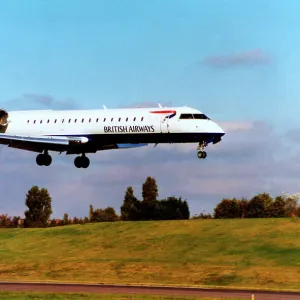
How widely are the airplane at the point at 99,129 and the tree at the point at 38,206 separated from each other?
74.5m

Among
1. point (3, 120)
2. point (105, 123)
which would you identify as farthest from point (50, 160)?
point (105, 123)

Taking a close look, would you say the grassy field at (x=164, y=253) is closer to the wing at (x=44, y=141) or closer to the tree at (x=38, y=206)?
the wing at (x=44, y=141)

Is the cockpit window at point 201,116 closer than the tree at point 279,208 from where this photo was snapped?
Yes

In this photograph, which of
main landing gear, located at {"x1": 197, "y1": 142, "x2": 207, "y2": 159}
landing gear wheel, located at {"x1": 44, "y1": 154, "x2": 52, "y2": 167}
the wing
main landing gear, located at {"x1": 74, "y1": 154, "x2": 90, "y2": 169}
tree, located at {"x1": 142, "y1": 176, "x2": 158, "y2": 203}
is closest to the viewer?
main landing gear, located at {"x1": 197, "y1": 142, "x2": 207, "y2": 159}

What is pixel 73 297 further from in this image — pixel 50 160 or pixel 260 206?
pixel 260 206

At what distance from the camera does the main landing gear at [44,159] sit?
78.1m

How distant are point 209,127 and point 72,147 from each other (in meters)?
13.5

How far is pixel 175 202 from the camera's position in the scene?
12488cm

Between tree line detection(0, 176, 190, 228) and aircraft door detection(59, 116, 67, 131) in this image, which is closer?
aircraft door detection(59, 116, 67, 131)

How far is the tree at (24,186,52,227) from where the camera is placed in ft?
502

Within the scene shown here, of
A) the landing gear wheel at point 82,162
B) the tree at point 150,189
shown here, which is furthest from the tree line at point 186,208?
the landing gear wheel at point 82,162

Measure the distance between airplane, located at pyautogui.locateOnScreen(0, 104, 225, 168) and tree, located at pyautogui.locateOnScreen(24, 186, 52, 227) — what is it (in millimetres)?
74519

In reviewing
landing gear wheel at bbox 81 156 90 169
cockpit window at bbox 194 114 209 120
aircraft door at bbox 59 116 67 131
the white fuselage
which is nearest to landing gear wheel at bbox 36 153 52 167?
the white fuselage

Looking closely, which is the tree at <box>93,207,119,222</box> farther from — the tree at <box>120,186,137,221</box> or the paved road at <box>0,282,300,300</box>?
the paved road at <box>0,282,300,300</box>
